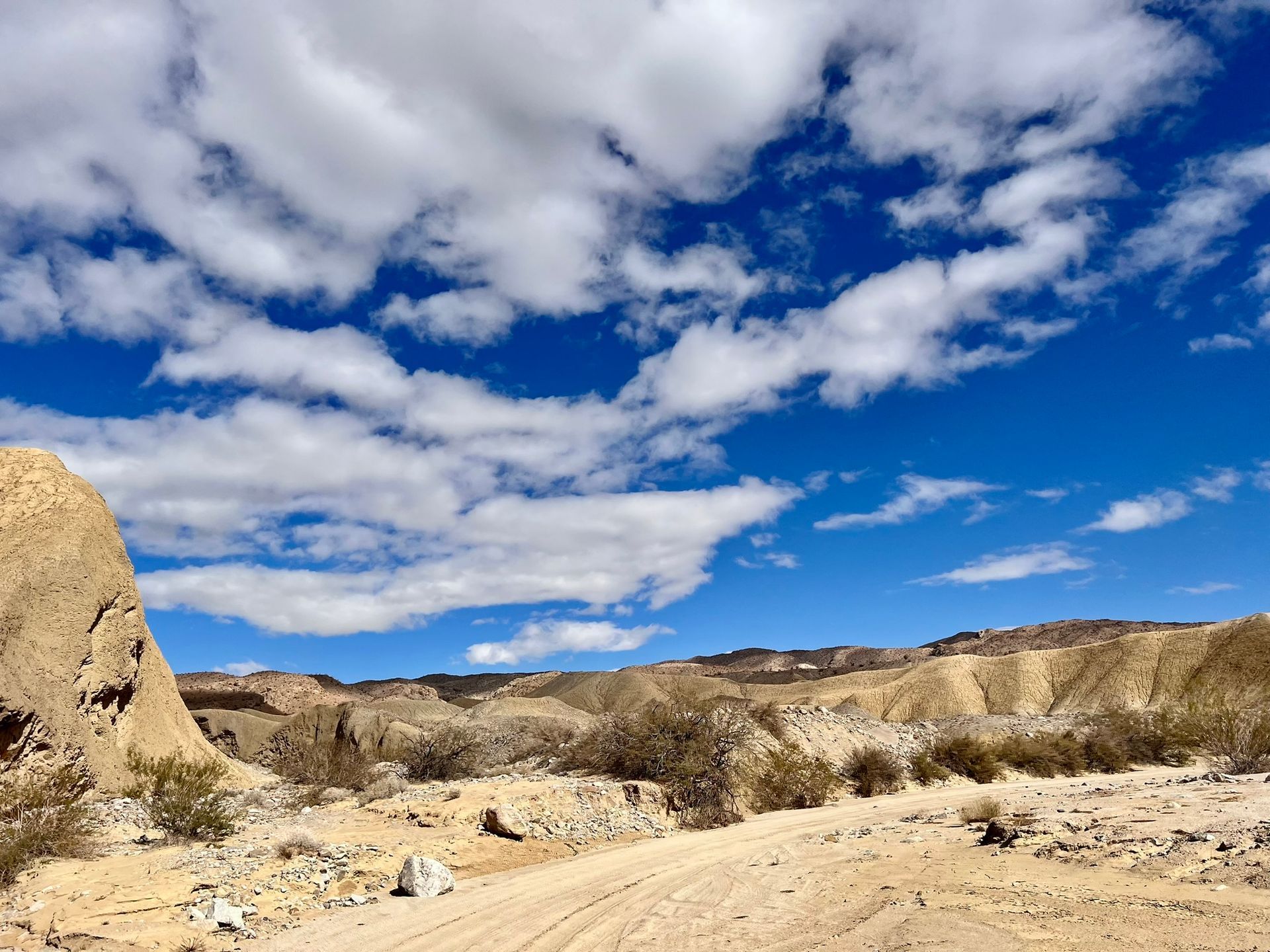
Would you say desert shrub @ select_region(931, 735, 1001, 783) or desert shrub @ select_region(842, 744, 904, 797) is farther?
desert shrub @ select_region(931, 735, 1001, 783)

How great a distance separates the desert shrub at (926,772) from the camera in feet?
91.9

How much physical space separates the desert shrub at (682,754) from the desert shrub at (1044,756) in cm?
1457

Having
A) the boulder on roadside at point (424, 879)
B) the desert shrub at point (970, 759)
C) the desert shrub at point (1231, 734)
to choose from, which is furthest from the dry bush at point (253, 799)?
the desert shrub at point (1231, 734)

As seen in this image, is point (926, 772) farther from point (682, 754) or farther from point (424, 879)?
point (424, 879)

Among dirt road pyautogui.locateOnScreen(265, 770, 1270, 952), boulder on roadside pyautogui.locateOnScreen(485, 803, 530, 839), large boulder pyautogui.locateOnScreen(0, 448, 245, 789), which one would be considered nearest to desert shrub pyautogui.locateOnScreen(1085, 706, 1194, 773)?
dirt road pyautogui.locateOnScreen(265, 770, 1270, 952)

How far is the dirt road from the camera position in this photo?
7.55 metres

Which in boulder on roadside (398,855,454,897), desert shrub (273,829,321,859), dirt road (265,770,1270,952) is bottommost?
dirt road (265,770,1270,952)

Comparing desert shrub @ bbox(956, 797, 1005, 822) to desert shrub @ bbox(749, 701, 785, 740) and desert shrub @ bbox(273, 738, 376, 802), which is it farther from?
desert shrub @ bbox(273, 738, 376, 802)

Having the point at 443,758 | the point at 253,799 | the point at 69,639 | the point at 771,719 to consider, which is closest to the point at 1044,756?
the point at 771,719

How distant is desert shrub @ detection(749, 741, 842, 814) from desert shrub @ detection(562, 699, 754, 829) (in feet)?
2.37

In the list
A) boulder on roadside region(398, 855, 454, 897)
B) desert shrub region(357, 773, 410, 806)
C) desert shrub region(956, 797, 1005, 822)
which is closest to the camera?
boulder on roadside region(398, 855, 454, 897)

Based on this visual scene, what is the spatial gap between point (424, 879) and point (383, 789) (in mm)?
9979

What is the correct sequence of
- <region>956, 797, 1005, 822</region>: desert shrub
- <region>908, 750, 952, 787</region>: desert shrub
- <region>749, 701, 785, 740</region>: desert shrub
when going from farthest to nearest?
1. <region>908, 750, 952, 787</region>: desert shrub
2. <region>749, 701, 785, 740</region>: desert shrub
3. <region>956, 797, 1005, 822</region>: desert shrub

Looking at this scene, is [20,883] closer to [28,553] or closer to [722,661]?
[28,553]
